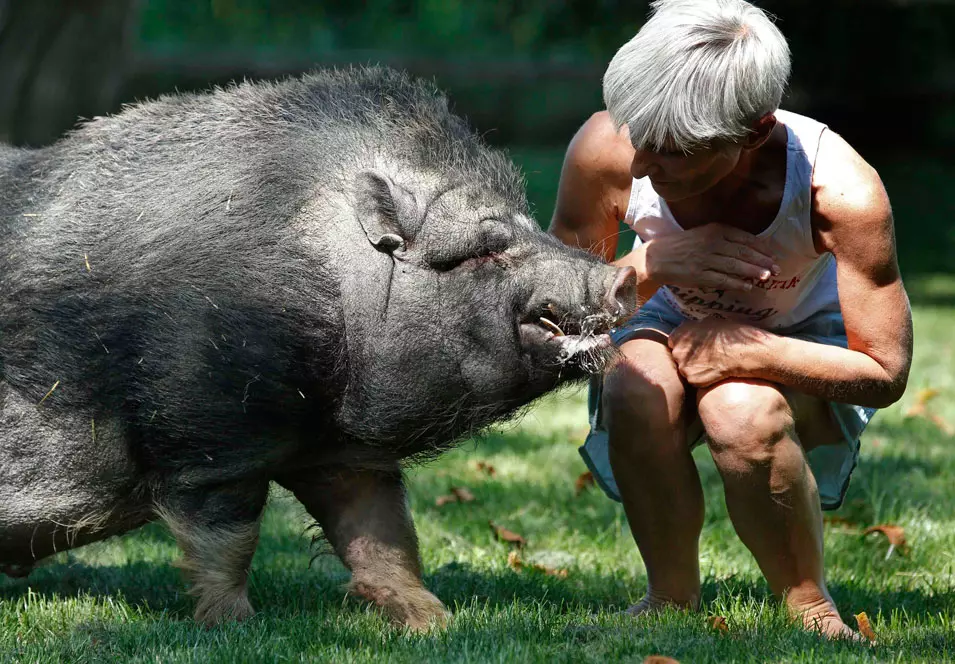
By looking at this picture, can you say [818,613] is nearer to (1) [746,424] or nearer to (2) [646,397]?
(1) [746,424]

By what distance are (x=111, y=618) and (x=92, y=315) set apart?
87 cm

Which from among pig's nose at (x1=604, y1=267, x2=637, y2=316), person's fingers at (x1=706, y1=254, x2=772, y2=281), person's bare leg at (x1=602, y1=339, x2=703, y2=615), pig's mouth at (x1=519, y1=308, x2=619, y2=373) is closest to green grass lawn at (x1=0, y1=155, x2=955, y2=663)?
person's bare leg at (x1=602, y1=339, x2=703, y2=615)

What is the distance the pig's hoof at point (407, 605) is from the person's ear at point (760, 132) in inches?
61.0

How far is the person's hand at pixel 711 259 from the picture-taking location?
136 inches

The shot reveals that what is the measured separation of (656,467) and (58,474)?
5.62 ft

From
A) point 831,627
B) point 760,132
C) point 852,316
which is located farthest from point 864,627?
point 760,132

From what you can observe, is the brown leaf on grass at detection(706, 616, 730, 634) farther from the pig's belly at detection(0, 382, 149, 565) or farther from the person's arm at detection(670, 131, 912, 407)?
the pig's belly at detection(0, 382, 149, 565)

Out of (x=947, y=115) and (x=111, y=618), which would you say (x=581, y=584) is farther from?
(x=947, y=115)

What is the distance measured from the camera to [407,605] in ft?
11.7

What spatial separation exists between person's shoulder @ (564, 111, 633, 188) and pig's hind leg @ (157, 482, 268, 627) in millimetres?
1334

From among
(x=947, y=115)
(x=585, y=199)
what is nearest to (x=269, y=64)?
(x=947, y=115)

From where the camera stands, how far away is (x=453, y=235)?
11.3ft

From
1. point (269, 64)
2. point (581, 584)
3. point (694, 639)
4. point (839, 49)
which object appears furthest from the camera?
point (269, 64)

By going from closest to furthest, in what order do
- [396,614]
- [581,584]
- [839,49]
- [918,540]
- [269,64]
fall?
[396,614] < [581,584] < [918,540] < [839,49] < [269,64]
